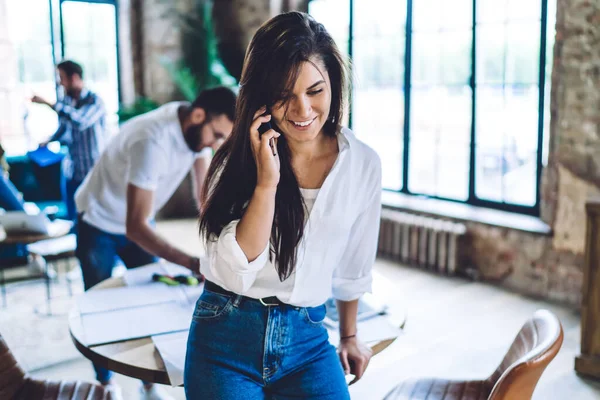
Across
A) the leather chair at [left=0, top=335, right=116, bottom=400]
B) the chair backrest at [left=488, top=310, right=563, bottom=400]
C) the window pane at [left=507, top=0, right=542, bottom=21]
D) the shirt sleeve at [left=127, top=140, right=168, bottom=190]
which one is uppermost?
the window pane at [left=507, top=0, right=542, bottom=21]

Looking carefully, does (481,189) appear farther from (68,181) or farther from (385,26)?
(68,181)

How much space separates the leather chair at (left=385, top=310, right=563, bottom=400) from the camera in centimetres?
125

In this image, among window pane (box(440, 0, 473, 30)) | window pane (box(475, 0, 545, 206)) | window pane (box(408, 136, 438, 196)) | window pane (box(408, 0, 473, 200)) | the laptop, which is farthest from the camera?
window pane (box(408, 136, 438, 196))

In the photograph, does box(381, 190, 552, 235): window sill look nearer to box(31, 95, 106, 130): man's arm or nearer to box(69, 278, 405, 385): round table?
box(31, 95, 106, 130): man's arm

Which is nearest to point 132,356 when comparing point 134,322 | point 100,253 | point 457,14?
point 134,322

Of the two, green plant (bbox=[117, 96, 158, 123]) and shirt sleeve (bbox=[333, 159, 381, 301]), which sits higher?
green plant (bbox=[117, 96, 158, 123])

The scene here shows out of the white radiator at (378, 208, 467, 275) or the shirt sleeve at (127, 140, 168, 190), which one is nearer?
the shirt sleeve at (127, 140, 168, 190)

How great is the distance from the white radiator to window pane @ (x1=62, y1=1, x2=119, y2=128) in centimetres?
356

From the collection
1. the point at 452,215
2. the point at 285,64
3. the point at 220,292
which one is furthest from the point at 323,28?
the point at 452,215

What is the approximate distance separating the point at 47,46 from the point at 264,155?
674 cm

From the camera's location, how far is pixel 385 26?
6.05 m

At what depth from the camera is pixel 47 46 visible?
7.10 m

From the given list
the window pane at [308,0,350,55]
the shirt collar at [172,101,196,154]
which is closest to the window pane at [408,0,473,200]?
the window pane at [308,0,350,55]

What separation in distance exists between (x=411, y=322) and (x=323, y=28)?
10.0 ft
